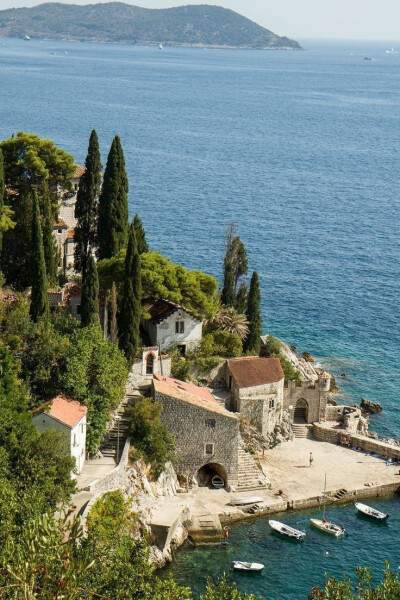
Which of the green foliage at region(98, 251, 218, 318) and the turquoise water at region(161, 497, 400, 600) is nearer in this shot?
the turquoise water at region(161, 497, 400, 600)

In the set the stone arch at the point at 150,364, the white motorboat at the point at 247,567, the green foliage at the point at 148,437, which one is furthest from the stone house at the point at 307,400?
the white motorboat at the point at 247,567

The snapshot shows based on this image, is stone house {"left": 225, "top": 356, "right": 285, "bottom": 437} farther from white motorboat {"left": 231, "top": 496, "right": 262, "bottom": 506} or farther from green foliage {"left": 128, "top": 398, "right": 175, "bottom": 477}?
green foliage {"left": 128, "top": 398, "right": 175, "bottom": 477}

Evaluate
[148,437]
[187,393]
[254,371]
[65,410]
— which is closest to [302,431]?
[254,371]

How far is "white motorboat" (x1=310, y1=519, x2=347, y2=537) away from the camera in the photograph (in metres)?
49.5

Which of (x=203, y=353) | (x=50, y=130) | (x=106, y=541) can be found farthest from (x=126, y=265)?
(x=50, y=130)

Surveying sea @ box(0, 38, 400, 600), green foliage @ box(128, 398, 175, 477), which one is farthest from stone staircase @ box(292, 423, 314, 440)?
green foliage @ box(128, 398, 175, 477)

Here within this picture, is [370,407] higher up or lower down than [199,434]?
lower down

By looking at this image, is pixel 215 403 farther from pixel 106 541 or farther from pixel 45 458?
pixel 106 541

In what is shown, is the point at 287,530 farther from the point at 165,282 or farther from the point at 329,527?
the point at 165,282

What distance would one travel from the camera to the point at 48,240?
59.5m

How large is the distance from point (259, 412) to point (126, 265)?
41.7ft

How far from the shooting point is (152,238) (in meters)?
104

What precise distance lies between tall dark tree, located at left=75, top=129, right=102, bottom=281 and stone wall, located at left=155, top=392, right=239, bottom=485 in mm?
17444

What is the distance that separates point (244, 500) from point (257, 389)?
9105mm
